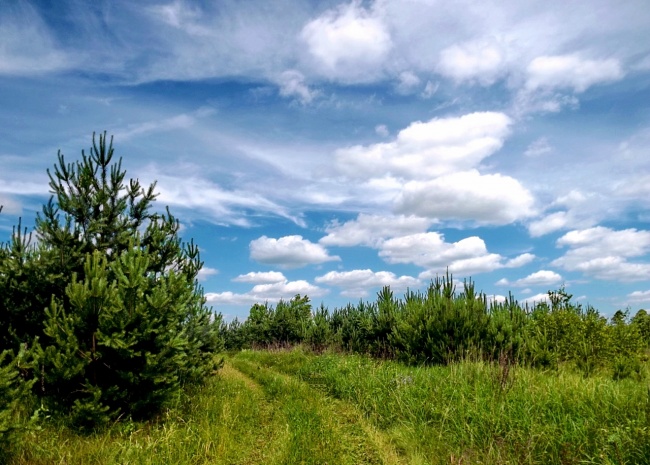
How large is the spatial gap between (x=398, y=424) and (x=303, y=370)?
29.4ft

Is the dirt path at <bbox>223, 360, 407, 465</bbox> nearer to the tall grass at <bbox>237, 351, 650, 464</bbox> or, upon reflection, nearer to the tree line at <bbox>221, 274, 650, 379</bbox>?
the tall grass at <bbox>237, 351, 650, 464</bbox>

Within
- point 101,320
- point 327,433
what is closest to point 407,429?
point 327,433

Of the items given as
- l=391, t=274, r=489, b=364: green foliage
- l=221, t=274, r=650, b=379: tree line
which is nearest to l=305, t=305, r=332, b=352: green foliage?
l=221, t=274, r=650, b=379: tree line

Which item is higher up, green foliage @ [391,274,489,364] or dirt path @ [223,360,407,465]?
green foliage @ [391,274,489,364]

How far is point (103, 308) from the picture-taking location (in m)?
8.18

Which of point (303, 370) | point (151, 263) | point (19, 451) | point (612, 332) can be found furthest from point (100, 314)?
point (612, 332)

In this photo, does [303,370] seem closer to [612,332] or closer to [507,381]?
[507,381]

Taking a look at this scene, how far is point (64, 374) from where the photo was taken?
25.4 feet

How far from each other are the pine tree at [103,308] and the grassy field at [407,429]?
0.65 m

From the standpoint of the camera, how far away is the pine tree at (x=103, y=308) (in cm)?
809

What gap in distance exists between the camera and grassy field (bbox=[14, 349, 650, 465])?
6.80 m

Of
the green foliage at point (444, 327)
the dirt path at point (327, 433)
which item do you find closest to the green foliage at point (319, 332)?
the green foliage at point (444, 327)

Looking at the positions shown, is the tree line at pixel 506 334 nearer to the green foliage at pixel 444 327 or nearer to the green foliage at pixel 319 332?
the green foliage at pixel 444 327

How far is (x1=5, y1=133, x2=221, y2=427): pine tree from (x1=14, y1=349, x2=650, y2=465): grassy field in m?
0.65
